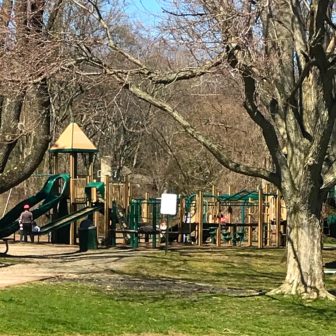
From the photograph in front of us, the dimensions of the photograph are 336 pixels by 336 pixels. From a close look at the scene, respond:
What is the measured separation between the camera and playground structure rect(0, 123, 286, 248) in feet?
88.3

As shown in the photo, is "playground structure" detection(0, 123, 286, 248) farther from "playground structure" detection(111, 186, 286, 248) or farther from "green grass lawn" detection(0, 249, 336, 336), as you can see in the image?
"green grass lawn" detection(0, 249, 336, 336)

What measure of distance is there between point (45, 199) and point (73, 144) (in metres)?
2.46

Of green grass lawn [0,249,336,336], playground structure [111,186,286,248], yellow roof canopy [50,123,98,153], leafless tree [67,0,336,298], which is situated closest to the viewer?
green grass lawn [0,249,336,336]

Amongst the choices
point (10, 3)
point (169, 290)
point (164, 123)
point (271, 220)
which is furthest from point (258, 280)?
point (164, 123)

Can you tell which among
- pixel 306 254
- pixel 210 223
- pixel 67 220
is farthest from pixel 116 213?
pixel 306 254

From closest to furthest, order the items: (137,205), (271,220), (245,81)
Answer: (245,81) < (137,205) < (271,220)

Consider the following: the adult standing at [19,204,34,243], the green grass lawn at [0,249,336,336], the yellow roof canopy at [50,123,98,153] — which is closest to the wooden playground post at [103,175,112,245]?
the adult standing at [19,204,34,243]

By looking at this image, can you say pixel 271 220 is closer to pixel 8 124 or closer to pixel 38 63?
pixel 8 124

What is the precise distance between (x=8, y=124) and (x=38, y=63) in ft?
19.3

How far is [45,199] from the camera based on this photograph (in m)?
29.6

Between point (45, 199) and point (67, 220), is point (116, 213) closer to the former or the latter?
point (67, 220)

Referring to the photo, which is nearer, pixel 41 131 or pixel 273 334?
pixel 273 334

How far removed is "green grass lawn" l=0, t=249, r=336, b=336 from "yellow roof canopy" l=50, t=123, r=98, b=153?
1393cm

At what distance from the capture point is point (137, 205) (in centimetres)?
2764
